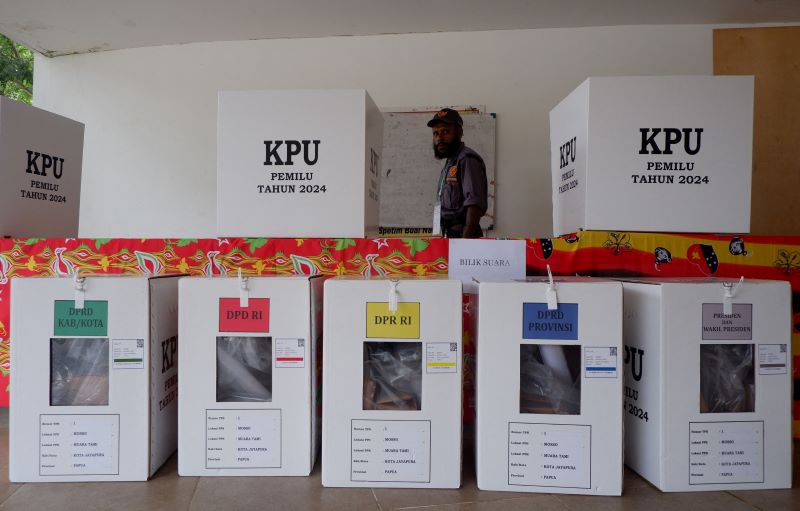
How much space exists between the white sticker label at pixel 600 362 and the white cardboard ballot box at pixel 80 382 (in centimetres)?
103

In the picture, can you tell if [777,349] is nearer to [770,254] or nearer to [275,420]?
[770,254]

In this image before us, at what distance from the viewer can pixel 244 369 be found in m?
1.25

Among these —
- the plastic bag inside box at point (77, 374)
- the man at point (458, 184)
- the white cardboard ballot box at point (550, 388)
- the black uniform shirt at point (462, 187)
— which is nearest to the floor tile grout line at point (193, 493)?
the plastic bag inside box at point (77, 374)

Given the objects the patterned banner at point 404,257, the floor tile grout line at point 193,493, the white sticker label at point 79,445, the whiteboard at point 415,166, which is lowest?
the floor tile grout line at point 193,493

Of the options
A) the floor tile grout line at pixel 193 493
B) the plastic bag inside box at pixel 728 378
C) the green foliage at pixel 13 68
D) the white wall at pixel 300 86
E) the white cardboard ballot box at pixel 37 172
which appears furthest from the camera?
the green foliage at pixel 13 68

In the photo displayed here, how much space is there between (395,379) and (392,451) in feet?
0.54

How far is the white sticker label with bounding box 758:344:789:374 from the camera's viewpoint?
121 cm

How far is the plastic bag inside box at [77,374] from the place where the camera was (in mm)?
1227

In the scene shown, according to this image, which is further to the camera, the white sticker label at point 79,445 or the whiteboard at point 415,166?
the whiteboard at point 415,166

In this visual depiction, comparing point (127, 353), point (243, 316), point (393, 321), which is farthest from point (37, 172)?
point (393, 321)

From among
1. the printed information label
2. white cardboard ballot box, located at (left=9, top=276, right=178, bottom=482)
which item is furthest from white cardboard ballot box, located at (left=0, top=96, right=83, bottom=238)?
the printed information label

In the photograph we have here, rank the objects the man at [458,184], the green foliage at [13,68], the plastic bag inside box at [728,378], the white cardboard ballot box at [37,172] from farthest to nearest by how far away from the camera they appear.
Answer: the green foliage at [13,68], the man at [458,184], the white cardboard ballot box at [37,172], the plastic bag inside box at [728,378]

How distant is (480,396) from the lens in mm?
1186

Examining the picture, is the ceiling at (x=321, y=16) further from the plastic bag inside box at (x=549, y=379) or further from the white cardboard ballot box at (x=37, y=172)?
the plastic bag inside box at (x=549, y=379)
